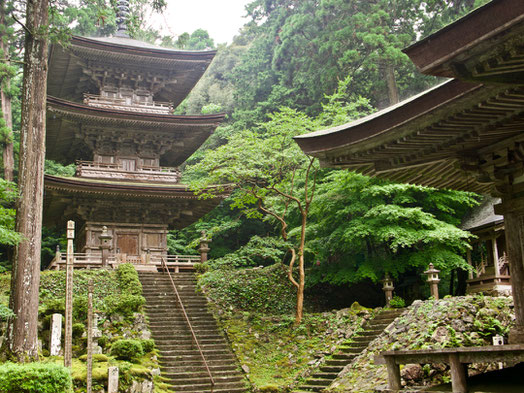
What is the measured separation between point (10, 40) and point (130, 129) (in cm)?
1216

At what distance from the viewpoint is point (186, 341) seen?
14.7m

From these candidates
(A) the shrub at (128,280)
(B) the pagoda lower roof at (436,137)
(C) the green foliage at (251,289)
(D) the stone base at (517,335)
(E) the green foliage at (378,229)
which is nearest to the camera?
(B) the pagoda lower roof at (436,137)

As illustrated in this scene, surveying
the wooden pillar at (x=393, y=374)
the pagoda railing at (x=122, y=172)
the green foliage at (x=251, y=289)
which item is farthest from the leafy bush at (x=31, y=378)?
the pagoda railing at (x=122, y=172)

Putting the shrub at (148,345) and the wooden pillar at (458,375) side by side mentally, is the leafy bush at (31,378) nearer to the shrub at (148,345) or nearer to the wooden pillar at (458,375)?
the shrub at (148,345)

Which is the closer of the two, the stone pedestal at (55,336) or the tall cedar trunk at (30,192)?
the tall cedar trunk at (30,192)

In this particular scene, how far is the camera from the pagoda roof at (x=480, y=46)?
3.59 m

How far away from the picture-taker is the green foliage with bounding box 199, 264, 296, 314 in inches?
682

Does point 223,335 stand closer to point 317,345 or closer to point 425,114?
point 317,345

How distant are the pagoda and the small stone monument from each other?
8.72m

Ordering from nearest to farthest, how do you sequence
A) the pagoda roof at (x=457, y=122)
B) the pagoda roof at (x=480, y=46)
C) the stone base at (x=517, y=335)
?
the pagoda roof at (x=480, y=46) < the pagoda roof at (x=457, y=122) < the stone base at (x=517, y=335)

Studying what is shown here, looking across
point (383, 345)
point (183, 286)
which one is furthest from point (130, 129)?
point (383, 345)

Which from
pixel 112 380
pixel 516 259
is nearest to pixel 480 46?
pixel 516 259

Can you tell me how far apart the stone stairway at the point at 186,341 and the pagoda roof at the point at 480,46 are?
10.3 m

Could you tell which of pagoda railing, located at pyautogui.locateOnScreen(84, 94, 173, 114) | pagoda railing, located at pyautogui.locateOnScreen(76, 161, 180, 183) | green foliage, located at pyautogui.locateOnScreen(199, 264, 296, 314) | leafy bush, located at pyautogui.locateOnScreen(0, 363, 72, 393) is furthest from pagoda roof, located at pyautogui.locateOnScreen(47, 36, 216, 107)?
leafy bush, located at pyautogui.locateOnScreen(0, 363, 72, 393)
